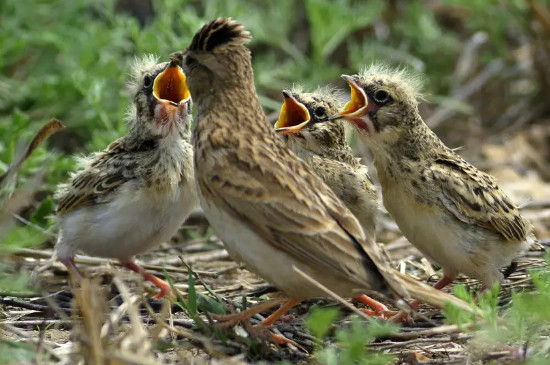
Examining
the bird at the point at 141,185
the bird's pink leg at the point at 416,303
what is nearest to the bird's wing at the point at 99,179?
the bird at the point at 141,185

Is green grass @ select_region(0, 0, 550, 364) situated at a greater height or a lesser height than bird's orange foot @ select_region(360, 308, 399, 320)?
greater

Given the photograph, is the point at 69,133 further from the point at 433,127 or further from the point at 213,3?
the point at 433,127

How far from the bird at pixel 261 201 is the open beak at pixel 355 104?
736mm

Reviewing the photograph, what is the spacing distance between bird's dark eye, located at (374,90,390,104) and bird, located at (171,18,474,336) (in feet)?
2.86

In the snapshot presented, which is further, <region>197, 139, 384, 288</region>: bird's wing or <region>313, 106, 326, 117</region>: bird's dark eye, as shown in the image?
<region>313, 106, 326, 117</region>: bird's dark eye

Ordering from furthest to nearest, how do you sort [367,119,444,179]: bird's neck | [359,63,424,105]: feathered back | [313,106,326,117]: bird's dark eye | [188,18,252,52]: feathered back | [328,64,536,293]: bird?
[313,106,326,117]: bird's dark eye
[359,63,424,105]: feathered back
[367,119,444,179]: bird's neck
[328,64,536,293]: bird
[188,18,252,52]: feathered back

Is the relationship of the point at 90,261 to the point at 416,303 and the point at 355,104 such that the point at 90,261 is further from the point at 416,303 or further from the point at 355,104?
the point at 416,303

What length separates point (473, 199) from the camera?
5.34 m

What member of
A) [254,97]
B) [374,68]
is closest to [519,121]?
[374,68]

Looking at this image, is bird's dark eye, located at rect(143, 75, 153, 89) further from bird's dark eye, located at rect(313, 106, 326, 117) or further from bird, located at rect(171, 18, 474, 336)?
bird's dark eye, located at rect(313, 106, 326, 117)

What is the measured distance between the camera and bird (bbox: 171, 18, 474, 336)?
4.45 m

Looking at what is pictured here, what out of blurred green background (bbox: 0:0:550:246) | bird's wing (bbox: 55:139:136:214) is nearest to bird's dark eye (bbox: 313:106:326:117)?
bird's wing (bbox: 55:139:136:214)

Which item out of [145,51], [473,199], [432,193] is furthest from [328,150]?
[145,51]

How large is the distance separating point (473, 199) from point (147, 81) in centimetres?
201
